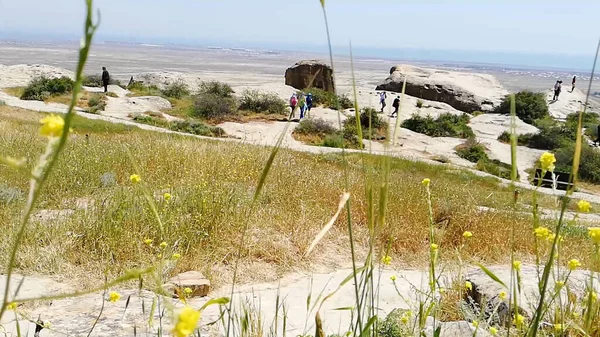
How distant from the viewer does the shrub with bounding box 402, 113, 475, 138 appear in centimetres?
3044

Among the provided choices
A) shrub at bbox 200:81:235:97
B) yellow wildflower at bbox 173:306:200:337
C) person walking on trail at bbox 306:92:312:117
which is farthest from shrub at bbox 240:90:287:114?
yellow wildflower at bbox 173:306:200:337

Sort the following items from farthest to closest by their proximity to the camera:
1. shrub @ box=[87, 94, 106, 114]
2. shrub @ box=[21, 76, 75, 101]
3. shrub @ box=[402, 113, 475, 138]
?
shrub @ box=[402, 113, 475, 138], shrub @ box=[21, 76, 75, 101], shrub @ box=[87, 94, 106, 114]

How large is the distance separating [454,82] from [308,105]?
18195mm

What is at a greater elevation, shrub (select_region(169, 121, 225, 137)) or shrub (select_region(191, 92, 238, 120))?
shrub (select_region(191, 92, 238, 120))

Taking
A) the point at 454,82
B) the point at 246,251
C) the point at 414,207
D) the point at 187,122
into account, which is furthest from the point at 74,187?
the point at 454,82

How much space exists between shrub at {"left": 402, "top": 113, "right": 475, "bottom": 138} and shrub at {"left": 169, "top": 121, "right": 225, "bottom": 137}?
12275 mm

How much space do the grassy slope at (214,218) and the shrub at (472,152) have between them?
18.3 meters

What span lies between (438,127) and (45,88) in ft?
78.1

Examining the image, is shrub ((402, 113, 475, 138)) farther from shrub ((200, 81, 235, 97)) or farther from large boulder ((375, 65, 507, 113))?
shrub ((200, 81, 235, 97))

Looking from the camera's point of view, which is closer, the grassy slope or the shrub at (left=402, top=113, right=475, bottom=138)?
the grassy slope

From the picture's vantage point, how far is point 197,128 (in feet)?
79.7

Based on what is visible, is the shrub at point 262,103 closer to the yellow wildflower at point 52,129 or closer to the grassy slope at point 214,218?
the grassy slope at point 214,218

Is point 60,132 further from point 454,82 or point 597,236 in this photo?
point 454,82

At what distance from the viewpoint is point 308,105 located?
29672mm
